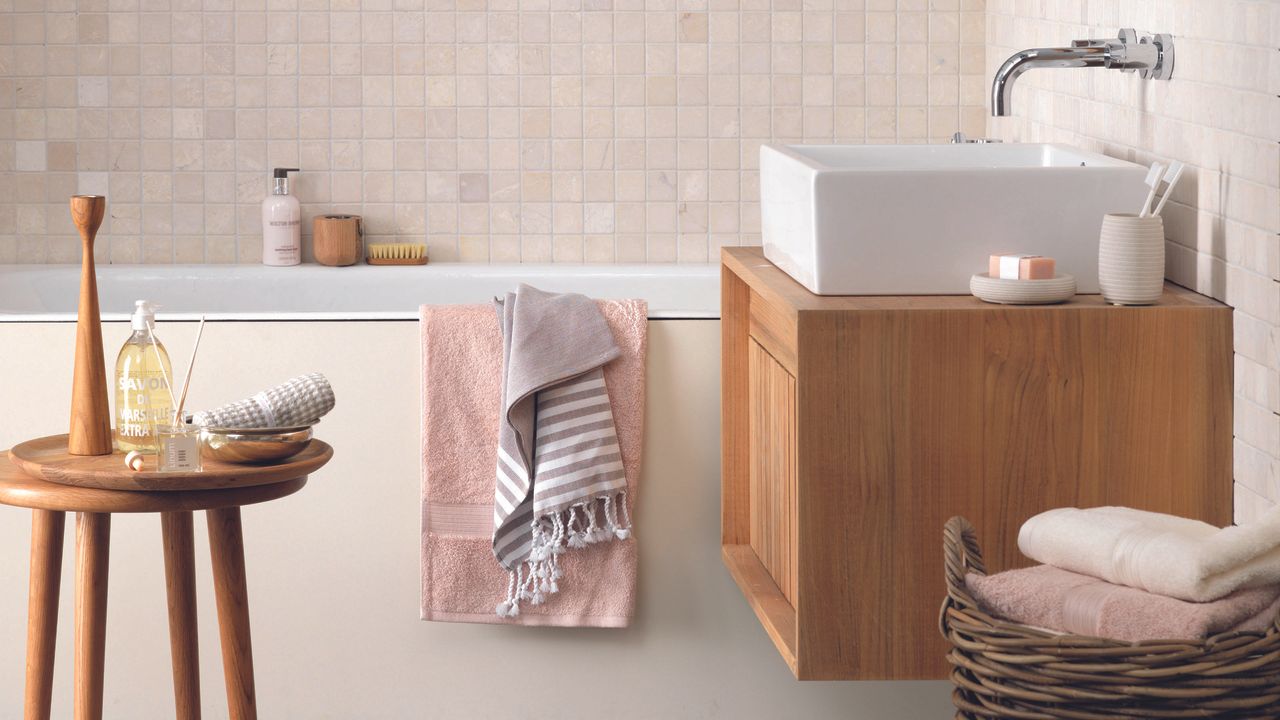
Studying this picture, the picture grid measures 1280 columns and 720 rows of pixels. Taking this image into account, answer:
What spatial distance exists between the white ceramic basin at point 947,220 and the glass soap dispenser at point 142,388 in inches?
33.9

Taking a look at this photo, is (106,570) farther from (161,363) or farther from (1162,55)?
(1162,55)

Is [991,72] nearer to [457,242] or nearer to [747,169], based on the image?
[747,169]

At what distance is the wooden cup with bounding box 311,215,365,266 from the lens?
3.42 m

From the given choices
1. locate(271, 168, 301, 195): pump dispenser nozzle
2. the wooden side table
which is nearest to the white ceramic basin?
the wooden side table

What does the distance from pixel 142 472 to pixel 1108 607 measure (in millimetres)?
1099

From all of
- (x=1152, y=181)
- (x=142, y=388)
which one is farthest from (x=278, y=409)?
(x=1152, y=181)

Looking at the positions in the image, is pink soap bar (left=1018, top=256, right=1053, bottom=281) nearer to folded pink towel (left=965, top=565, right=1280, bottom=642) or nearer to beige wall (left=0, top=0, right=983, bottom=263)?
folded pink towel (left=965, top=565, right=1280, bottom=642)

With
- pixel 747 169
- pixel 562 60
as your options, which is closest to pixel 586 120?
pixel 562 60

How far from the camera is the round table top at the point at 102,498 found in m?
1.69

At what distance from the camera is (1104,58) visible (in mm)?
2107

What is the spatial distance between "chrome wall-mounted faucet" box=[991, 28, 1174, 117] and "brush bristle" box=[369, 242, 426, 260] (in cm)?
168

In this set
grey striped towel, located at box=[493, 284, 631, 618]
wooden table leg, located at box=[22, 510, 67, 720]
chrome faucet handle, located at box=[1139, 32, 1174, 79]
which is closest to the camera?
wooden table leg, located at box=[22, 510, 67, 720]

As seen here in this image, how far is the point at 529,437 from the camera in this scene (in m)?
2.35

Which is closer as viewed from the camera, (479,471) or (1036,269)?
(1036,269)
